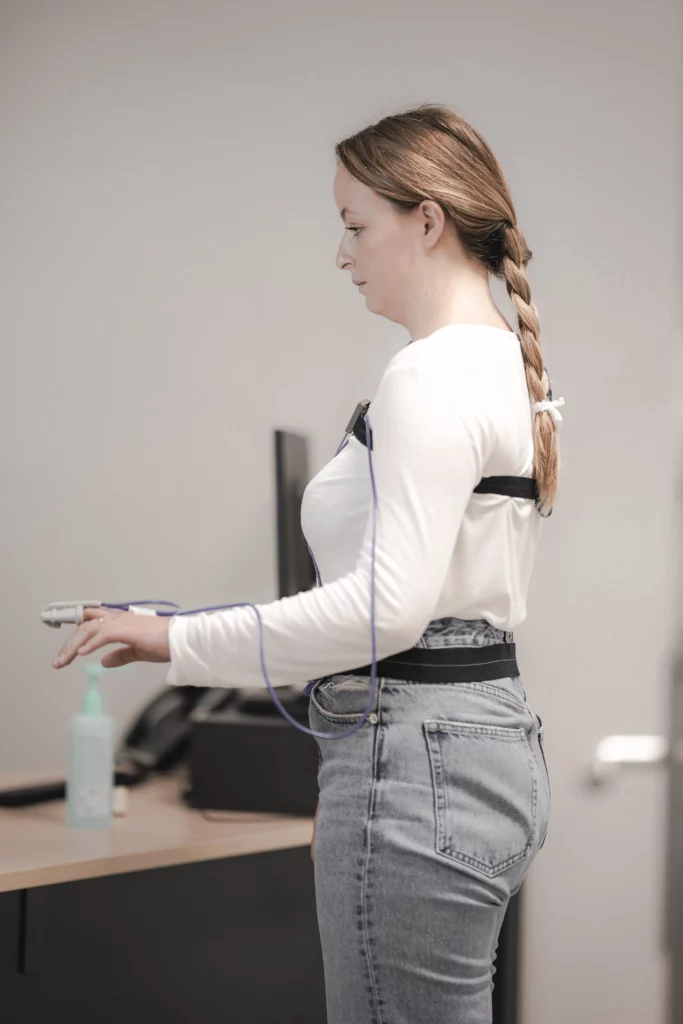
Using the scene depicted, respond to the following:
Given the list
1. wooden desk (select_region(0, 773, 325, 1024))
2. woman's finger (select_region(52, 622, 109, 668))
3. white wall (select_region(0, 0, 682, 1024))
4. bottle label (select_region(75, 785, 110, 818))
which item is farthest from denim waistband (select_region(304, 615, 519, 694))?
white wall (select_region(0, 0, 682, 1024))

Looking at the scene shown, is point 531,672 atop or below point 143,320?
below

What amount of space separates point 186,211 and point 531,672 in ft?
3.73

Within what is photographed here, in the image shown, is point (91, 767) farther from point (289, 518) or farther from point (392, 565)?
point (392, 565)

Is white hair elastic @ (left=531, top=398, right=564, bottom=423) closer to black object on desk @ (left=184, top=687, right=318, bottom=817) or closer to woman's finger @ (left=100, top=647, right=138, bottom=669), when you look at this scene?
woman's finger @ (left=100, top=647, right=138, bottom=669)

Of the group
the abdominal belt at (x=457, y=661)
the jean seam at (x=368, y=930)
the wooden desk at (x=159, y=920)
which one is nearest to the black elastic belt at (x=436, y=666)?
the abdominal belt at (x=457, y=661)

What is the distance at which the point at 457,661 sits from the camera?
902 mm

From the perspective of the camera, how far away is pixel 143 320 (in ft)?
6.79

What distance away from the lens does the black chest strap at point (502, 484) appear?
909 mm

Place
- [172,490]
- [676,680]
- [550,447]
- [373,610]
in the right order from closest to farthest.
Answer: [373,610], [550,447], [676,680], [172,490]

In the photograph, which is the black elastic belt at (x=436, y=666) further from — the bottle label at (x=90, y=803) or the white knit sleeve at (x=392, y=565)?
the bottle label at (x=90, y=803)

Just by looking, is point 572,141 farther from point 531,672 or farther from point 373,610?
point 373,610

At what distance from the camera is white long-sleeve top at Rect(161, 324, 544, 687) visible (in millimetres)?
829

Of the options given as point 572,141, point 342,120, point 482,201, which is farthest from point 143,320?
point 482,201

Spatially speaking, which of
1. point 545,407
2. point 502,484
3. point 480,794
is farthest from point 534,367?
point 480,794
